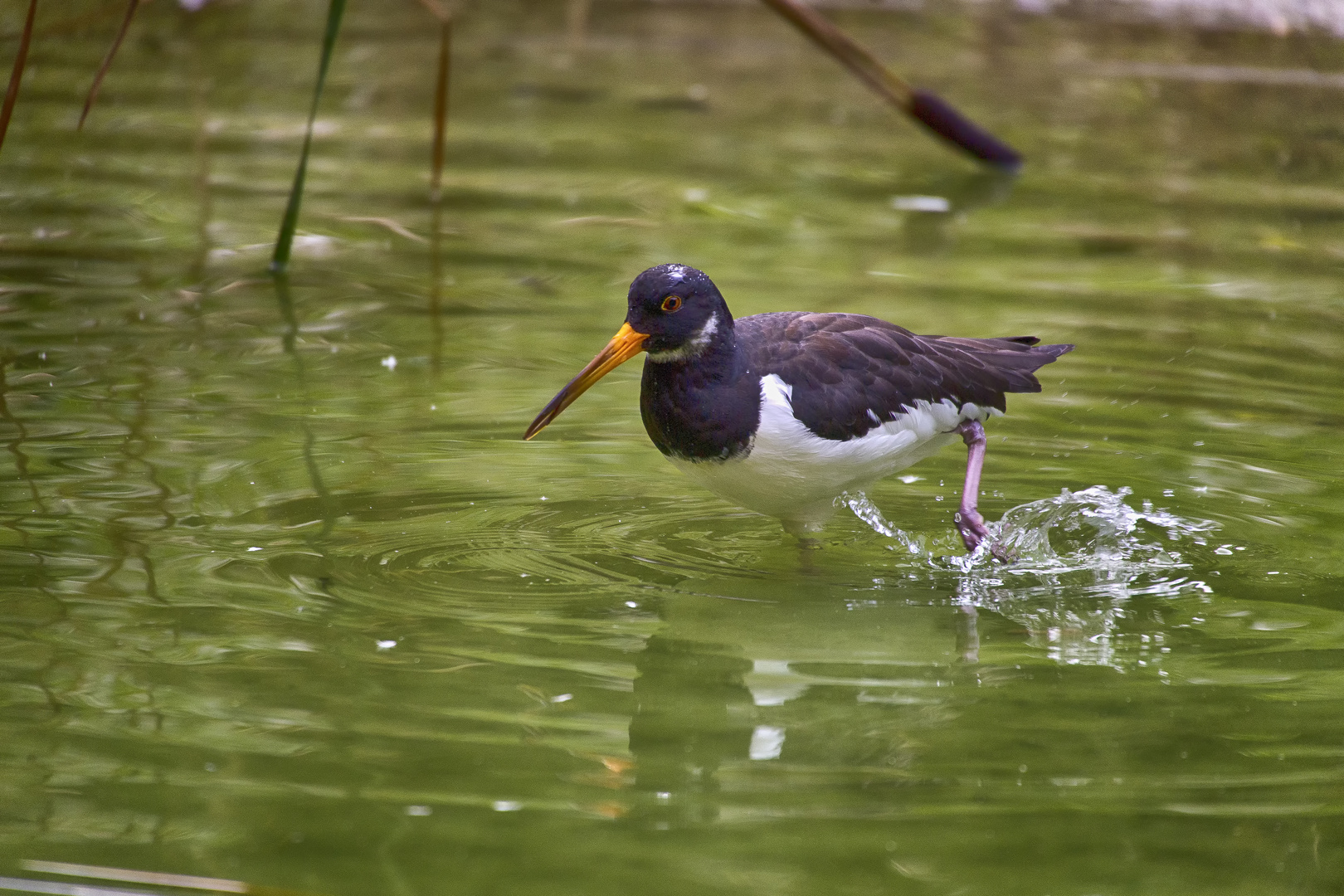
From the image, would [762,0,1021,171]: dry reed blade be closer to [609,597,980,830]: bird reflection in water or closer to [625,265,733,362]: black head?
[625,265,733,362]: black head

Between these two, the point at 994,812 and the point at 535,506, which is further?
the point at 535,506

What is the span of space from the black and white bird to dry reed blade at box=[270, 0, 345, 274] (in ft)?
8.10

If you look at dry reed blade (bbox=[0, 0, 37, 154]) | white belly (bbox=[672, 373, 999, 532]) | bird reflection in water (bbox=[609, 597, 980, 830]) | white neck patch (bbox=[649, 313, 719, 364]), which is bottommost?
bird reflection in water (bbox=[609, 597, 980, 830])

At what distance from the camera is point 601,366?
5258 mm

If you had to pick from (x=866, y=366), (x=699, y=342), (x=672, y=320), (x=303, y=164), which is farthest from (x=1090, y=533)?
(x=303, y=164)

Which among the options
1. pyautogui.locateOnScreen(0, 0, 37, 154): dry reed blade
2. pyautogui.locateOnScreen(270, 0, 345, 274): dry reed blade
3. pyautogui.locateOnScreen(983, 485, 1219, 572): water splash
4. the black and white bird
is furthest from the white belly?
pyautogui.locateOnScreen(270, 0, 345, 274): dry reed blade

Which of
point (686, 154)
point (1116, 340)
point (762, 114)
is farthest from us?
point (762, 114)

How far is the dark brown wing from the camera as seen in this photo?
5.30 meters

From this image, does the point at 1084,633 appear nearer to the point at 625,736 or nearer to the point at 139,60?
the point at 625,736

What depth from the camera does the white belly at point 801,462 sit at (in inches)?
204

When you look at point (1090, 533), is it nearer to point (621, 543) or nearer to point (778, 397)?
point (778, 397)

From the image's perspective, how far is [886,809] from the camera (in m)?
3.90

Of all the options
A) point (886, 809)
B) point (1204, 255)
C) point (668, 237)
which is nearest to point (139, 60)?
point (668, 237)

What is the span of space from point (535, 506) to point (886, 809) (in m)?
2.36
